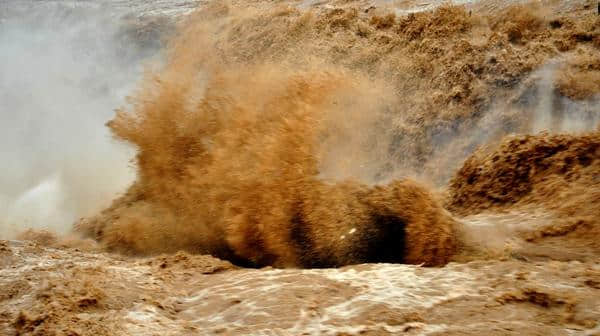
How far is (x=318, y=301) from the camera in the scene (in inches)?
134

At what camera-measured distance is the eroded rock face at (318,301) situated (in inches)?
121

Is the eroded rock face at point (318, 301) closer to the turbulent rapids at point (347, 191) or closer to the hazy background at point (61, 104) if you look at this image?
the turbulent rapids at point (347, 191)

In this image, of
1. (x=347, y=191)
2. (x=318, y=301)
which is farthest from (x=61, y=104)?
(x=318, y=301)

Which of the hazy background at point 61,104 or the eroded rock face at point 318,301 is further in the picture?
the hazy background at point 61,104

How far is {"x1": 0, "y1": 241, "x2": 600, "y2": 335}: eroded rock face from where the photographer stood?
3068 millimetres

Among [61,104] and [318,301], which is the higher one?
[61,104]

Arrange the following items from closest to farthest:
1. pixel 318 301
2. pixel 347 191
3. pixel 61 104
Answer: pixel 318 301 < pixel 347 191 < pixel 61 104

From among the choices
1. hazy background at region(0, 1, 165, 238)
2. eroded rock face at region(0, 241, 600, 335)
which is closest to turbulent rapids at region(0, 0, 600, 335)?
eroded rock face at region(0, 241, 600, 335)

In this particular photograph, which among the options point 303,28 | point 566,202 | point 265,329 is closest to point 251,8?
point 303,28

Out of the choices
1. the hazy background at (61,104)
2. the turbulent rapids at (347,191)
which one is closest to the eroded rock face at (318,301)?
the turbulent rapids at (347,191)

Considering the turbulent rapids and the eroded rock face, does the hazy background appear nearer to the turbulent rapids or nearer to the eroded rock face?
the turbulent rapids

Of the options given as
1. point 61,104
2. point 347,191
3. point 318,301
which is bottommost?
point 318,301

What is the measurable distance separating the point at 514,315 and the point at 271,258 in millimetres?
2324

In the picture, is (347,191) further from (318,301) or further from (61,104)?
(61,104)
